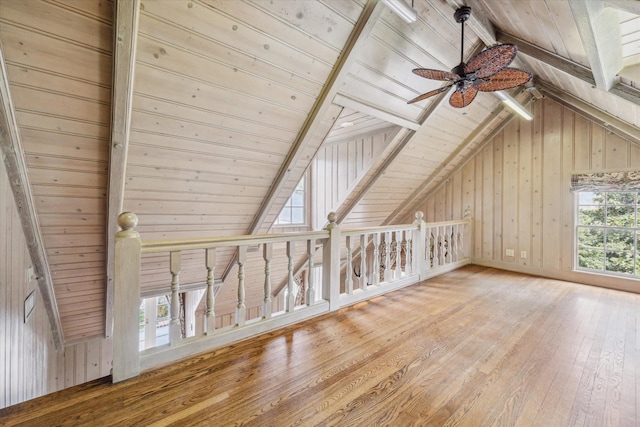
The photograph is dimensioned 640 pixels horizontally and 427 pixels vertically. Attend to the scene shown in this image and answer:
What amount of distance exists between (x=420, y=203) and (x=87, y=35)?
5.41 metres

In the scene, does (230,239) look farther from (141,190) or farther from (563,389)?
(563,389)

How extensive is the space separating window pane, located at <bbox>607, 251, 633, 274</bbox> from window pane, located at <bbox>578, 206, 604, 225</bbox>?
433 mm

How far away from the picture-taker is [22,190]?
1.91 meters

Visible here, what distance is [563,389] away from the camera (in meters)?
1.63

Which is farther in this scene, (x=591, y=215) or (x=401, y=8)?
(x=591, y=215)

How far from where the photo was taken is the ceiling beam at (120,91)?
1438mm

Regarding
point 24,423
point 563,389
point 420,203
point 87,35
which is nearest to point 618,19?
point 563,389

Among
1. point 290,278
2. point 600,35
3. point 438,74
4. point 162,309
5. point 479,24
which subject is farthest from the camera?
point 162,309

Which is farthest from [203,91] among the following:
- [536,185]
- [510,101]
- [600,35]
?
[536,185]

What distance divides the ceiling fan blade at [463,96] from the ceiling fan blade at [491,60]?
0.90 feet

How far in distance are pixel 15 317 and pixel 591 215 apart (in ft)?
20.8

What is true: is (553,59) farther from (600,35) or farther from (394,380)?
(394,380)

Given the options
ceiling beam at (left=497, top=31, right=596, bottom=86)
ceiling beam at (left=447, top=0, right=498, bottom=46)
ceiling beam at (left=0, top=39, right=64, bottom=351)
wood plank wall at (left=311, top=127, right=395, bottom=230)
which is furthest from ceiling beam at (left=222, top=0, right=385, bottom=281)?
ceiling beam at (left=0, top=39, right=64, bottom=351)

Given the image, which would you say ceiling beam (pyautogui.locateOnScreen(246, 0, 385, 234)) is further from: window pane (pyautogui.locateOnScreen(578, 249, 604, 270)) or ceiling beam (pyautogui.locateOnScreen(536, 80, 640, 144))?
window pane (pyautogui.locateOnScreen(578, 249, 604, 270))
